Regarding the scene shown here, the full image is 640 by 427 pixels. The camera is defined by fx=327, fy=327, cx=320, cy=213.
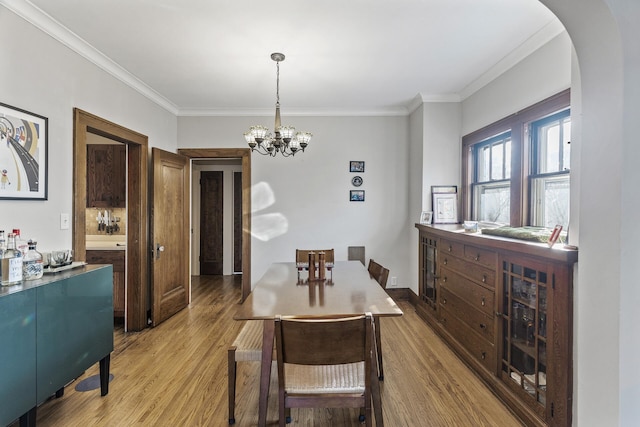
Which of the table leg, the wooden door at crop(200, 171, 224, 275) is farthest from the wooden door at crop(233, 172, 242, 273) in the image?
the table leg

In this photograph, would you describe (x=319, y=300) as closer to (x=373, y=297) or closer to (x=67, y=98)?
(x=373, y=297)

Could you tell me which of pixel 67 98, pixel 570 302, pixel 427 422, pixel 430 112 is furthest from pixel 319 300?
pixel 430 112

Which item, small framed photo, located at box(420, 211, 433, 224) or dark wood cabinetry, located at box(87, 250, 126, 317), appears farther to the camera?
small framed photo, located at box(420, 211, 433, 224)

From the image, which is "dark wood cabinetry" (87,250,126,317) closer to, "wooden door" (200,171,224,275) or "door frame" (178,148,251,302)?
"door frame" (178,148,251,302)

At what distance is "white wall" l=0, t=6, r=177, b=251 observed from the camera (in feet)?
7.13

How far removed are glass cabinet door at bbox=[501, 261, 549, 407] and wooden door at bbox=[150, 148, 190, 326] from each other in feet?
11.7

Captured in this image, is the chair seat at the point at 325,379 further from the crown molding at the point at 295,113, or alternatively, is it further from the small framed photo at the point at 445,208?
the crown molding at the point at 295,113

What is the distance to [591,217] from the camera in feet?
4.13

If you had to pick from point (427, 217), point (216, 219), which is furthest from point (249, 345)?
point (216, 219)

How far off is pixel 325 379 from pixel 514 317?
144 centimetres

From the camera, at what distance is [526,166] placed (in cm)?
288

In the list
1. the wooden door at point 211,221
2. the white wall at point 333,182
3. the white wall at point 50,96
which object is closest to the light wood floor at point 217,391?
the white wall at point 50,96

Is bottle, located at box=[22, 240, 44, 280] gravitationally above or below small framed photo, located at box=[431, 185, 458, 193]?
below

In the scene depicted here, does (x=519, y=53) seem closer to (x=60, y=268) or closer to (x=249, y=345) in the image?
(x=249, y=345)
